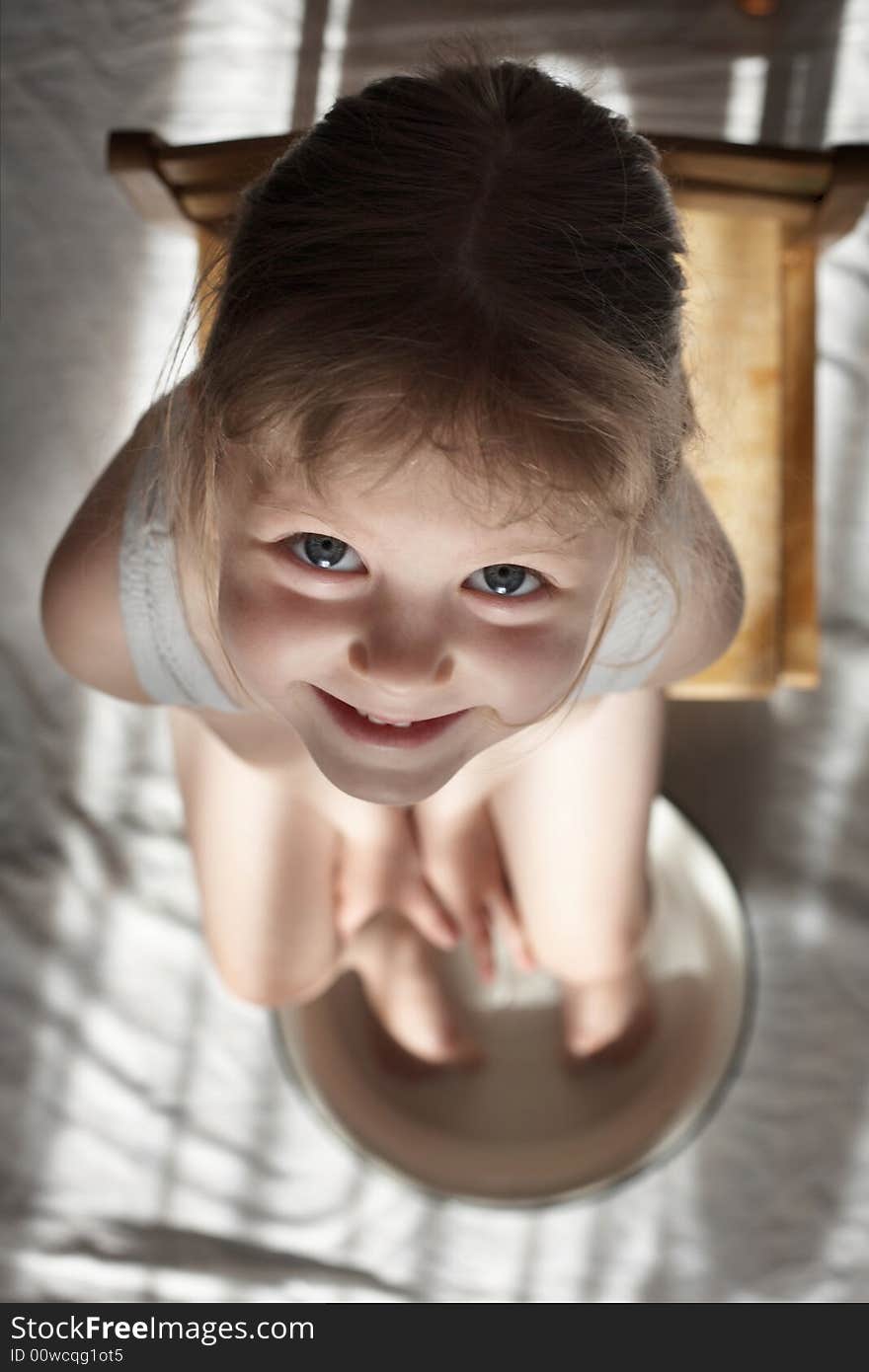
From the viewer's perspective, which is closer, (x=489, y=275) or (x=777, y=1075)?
(x=489, y=275)

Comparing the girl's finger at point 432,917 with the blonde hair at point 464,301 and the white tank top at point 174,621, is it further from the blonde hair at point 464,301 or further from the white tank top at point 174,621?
the blonde hair at point 464,301

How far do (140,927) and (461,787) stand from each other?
38 cm

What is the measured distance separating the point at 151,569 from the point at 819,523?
67 cm

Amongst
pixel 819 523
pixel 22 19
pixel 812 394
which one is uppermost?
pixel 22 19

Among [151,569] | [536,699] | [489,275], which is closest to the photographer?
[489,275]

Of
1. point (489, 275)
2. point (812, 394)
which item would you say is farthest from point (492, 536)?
point (812, 394)

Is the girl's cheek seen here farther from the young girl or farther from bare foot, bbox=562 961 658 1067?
bare foot, bbox=562 961 658 1067

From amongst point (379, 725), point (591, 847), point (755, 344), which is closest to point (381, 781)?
point (379, 725)

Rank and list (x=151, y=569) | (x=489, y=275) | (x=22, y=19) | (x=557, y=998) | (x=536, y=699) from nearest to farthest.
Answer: (x=489, y=275), (x=536, y=699), (x=151, y=569), (x=557, y=998), (x=22, y=19)

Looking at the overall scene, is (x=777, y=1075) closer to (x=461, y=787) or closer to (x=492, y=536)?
(x=461, y=787)

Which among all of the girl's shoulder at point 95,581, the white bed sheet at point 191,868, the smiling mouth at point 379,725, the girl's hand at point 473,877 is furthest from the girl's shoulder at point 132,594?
the white bed sheet at point 191,868

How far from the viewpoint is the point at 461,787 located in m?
0.83

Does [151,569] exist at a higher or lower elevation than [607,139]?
lower

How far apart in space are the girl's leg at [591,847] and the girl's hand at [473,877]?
17 mm
